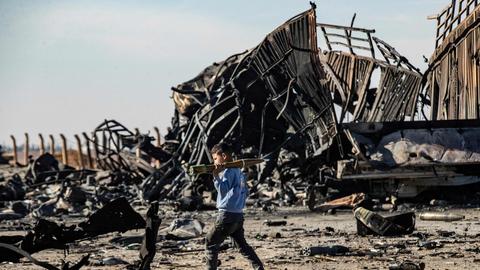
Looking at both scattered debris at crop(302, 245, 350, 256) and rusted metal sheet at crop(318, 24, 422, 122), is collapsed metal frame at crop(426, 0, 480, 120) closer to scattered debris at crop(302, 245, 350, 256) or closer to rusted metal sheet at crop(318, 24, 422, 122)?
rusted metal sheet at crop(318, 24, 422, 122)

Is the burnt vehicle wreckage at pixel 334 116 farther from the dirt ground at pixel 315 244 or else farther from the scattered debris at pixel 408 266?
the scattered debris at pixel 408 266

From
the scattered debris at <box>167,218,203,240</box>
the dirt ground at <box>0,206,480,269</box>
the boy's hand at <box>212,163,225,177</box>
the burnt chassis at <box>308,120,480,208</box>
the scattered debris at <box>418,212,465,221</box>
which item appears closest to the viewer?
the boy's hand at <box>212,163,225,177</box>

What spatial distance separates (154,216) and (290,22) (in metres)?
12.0

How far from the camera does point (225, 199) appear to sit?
7.77m

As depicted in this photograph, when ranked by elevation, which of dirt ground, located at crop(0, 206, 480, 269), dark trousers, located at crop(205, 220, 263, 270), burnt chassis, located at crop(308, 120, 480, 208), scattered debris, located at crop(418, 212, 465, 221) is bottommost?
dirt ground, located at crop(0, 206, 480, 269)

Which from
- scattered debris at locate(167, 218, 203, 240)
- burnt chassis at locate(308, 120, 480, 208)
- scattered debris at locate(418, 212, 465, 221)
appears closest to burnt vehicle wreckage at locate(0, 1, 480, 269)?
burnt chassis at locate(308, 120, 480, 208)

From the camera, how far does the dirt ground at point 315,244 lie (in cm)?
920

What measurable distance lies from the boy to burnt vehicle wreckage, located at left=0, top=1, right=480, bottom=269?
888cm

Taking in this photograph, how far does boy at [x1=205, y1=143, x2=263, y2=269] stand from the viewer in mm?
7734

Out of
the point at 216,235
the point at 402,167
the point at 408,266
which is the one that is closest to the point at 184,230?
the point at 216,235

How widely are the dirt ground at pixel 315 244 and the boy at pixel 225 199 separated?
4.09 ft

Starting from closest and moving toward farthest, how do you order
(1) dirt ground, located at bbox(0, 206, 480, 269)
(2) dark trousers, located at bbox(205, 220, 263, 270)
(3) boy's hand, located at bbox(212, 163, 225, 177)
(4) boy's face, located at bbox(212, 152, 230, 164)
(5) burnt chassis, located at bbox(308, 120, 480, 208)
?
(3) boy's hand, located at bbox(212, 163, 225, 177)
(4) boy's face, located at bbox(212, 152, 230, 164)
(2) dark trousers, located at bbox(205, 220, 263, 270)
(1) dirt ground, located at bbox(0, 206, 480, 269)
(5) burnt chassis, located at bbox(308, 120, 480, 208)

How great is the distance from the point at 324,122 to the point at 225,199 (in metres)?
10.5

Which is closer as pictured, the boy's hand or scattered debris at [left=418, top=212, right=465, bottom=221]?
the boy's hand
